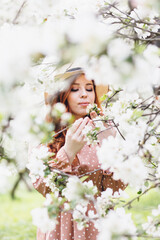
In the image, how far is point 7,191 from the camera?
11.8 metres

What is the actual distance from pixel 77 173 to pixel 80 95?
52 centimetres

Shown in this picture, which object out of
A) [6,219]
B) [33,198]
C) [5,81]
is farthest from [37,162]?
[33,198]

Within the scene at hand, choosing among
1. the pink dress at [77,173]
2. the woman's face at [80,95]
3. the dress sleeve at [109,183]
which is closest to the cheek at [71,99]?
the woman's face at [80,95]

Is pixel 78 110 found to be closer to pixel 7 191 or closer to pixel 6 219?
pixel 6 219

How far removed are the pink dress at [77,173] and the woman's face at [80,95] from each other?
311mm

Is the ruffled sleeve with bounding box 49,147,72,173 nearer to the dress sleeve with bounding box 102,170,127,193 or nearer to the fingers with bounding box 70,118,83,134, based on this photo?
the fingers with bounding box 70,118,83,134

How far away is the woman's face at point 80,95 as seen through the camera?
7.72 ft

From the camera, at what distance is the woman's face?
235 centimetres

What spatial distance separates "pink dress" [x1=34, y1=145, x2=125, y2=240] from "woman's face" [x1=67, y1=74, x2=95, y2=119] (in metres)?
0.31

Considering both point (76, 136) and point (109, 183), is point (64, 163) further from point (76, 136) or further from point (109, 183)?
point (109, 183)

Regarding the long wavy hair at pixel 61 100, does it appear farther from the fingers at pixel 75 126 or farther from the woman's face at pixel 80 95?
the fingers at pixel 75 126

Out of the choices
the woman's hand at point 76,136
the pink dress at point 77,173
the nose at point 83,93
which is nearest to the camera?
the woman's hand at point 76,136

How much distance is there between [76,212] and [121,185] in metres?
0.98

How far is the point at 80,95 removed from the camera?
2350 millimetres
